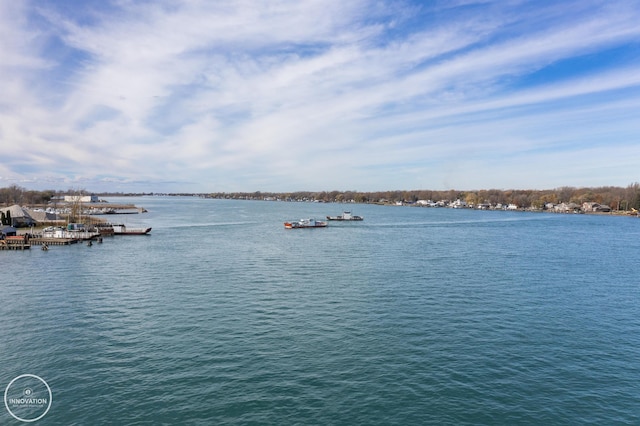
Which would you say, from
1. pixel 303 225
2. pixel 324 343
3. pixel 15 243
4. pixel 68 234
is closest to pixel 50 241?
pixel 68 234

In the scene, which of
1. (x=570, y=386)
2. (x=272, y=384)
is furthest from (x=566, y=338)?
(x=272, y=384)

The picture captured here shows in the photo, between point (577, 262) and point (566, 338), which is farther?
point (577, 262)

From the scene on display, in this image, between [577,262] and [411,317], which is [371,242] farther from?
[411,317]

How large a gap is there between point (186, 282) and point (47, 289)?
36.0 ft

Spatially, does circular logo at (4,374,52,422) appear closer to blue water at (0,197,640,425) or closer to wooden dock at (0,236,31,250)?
blue water at (0,197,640,425)

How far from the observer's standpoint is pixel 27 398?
1652 centimetres

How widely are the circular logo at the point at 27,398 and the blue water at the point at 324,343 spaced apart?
0.40m

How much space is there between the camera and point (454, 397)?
16734mm

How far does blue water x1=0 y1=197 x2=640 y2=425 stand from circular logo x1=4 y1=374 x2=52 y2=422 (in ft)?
1.31

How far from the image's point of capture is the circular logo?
50.8 ft

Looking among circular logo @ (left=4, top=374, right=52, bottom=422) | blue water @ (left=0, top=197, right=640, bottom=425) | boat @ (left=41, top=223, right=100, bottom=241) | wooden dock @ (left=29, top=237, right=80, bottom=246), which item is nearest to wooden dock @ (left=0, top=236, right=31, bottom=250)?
wooden dock @ (left=29, top=237, right=80, bottom=246)

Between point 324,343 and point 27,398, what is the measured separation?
13.3m

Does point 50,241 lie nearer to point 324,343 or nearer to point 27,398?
point 27,398

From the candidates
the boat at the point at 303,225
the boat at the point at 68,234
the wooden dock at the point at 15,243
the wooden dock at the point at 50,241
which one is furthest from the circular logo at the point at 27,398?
the boat at the point at 303,225
